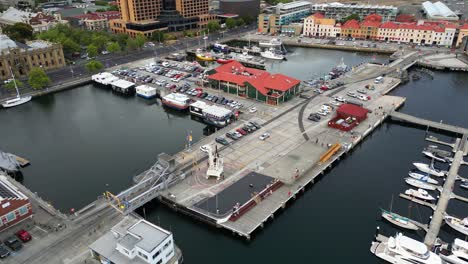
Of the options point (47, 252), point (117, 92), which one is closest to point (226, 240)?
point (47, 252)

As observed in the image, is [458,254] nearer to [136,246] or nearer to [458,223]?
[458,223]

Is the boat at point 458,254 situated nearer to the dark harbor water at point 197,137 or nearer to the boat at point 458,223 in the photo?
the dark harbor water at point 197,137

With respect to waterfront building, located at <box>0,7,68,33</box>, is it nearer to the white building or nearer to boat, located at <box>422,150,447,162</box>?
the white building

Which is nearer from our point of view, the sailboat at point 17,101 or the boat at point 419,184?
the boat at point 419,184

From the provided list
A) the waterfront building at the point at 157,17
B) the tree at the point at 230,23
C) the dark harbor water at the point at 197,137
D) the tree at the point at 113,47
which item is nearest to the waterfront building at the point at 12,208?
the dark harbor water at the point at 197,137

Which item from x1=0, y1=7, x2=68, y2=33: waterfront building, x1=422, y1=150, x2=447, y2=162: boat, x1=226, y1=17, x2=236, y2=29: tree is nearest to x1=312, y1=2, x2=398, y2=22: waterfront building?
x1=226, y1=17, x2=236, y2=29: tree

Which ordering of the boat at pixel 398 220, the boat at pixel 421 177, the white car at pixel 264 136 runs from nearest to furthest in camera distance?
1. the boat at pixel 398 220
2. the boat at pixel 421 177
3. the white car at pixel 264 136
